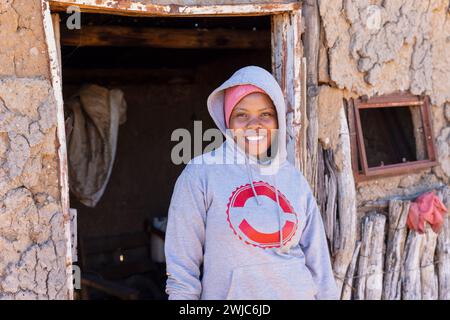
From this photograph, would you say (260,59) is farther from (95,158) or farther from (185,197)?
(185,197)

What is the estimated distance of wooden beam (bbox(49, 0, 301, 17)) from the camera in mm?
3074

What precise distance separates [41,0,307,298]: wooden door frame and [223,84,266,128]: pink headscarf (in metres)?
0.77

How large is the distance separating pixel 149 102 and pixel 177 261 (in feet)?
14.5

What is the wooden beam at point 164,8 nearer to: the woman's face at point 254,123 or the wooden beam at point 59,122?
the wooden beam at point 59,122

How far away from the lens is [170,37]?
5008mm

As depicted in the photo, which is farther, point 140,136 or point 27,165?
point 140,136

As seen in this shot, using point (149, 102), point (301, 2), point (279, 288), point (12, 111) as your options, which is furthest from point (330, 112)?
point (149, 102)

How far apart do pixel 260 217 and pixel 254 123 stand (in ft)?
1.30

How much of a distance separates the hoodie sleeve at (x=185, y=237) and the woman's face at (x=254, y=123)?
31cm

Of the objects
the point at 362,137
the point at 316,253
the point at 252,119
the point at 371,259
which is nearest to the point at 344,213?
the point at 371,259

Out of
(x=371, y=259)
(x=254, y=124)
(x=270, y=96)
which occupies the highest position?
(x=270, y=96)

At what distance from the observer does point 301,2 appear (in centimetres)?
367

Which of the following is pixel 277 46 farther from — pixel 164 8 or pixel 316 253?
pixel 316 253
